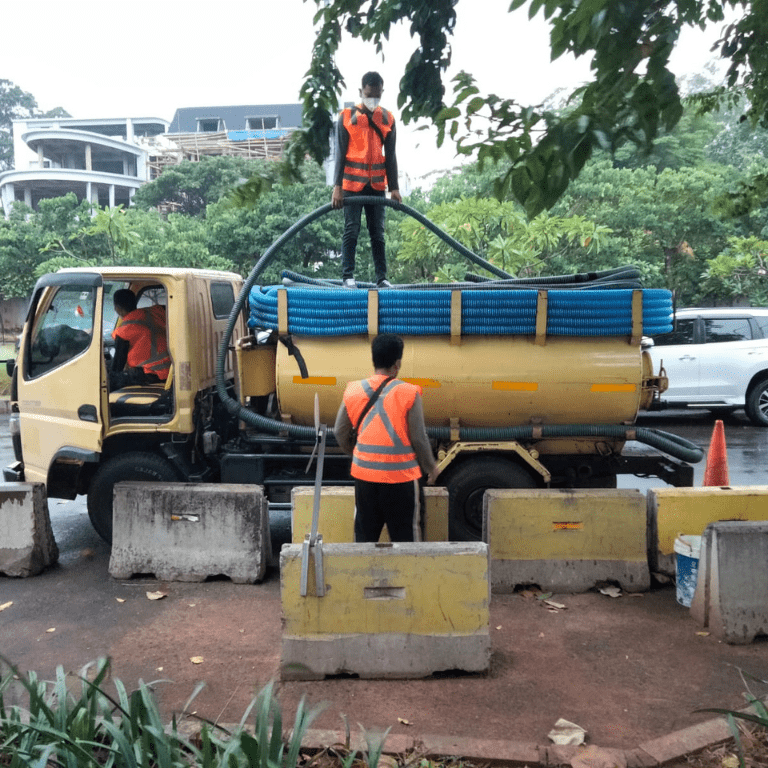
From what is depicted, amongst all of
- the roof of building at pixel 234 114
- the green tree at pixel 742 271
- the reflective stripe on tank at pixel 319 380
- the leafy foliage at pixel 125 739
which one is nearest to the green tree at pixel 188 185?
the roof of building at pixel 234 114

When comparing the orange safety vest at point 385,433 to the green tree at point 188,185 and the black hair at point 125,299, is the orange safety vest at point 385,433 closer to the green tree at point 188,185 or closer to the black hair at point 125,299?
the black hair at point 125,299

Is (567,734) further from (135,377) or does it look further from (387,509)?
(135,377)

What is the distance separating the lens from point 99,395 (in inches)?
237

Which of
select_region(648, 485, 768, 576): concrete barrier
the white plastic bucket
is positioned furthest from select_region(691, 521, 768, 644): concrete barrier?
select_region(648, 485, 768, 576): concrete barrier

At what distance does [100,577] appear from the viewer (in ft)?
19.2

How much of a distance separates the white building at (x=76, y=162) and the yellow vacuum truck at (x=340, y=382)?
151 feet

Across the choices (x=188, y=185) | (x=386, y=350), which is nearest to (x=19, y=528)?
(x=386, y=350)

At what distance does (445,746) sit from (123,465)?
3929 millimetres

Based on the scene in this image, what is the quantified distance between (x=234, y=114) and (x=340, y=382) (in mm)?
60163

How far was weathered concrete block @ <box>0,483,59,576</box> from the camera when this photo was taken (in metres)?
5.83

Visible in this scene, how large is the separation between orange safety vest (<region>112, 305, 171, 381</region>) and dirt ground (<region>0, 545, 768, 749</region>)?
1780mm

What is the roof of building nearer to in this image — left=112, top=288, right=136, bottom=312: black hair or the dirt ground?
left=112, top=288, right=136, bottom=312: black hair

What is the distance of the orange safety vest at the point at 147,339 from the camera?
249 inches

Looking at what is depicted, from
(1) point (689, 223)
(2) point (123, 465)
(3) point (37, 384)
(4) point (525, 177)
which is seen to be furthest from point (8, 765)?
(1) point (689, 223)
